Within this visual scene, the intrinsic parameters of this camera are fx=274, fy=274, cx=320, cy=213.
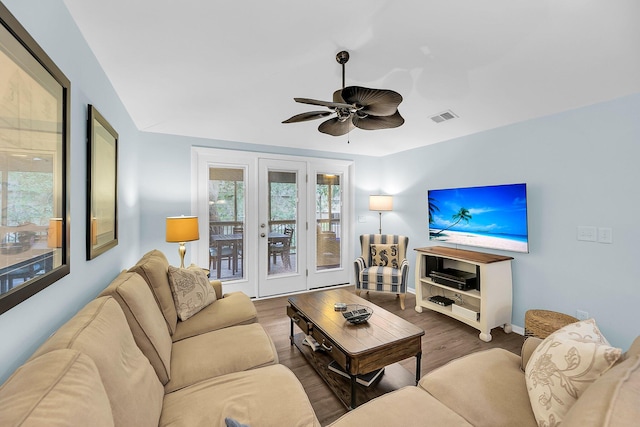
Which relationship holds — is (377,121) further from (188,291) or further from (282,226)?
(282,226)

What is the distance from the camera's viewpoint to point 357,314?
2.16 meters

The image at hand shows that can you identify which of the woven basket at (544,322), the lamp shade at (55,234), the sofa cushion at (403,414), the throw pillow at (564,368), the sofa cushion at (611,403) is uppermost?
the lamp shade at (55,234)

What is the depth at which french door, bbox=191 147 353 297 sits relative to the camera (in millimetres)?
3758

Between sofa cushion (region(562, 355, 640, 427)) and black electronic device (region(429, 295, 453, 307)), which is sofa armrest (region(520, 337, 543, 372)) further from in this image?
black electronic device (region(429, 295, 453, 307))

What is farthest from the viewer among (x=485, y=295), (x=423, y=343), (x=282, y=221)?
(x=282, y=221)

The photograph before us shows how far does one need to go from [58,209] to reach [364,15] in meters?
1.99

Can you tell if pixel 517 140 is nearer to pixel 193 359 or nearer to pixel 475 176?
pixel 475 176

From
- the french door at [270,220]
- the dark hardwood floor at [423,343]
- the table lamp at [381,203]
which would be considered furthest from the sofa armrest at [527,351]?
the french door at [270,220]

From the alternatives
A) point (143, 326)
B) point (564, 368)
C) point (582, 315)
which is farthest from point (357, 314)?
point (582, 315)

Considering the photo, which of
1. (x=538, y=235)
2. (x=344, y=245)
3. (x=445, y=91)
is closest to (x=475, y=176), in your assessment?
(x=538, y=235)

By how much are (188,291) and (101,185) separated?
0.97 metres

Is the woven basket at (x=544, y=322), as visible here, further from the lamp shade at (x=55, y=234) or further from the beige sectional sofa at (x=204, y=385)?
the lamp shade at (x=55, y=234)

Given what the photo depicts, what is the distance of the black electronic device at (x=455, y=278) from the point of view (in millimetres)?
3101

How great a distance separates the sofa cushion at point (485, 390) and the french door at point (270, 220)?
2.96 m
